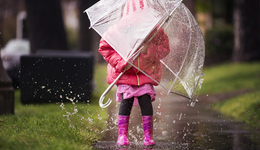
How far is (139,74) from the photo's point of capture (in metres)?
4.66

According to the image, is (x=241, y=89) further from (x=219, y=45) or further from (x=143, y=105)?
(x=219, y=45)

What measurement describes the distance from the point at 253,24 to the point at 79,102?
11.3 metres

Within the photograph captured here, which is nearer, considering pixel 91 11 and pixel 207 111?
pixel 91 11

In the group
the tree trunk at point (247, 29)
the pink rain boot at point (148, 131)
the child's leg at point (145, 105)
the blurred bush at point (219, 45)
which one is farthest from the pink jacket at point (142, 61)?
the blurred bush at point (219, 45)

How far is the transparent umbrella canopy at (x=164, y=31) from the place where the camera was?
4277 millimetres

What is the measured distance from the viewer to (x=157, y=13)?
4398 mm

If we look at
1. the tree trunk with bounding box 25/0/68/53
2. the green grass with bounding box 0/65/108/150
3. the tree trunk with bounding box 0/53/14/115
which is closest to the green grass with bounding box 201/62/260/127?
the green grass with bounding box 0/65/108/150

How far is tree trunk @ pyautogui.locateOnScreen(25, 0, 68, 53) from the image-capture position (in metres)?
12.0

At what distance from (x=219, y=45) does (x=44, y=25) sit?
49.5 ft

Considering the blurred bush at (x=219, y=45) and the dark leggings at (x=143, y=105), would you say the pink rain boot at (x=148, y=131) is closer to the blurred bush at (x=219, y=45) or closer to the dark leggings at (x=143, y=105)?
the dark leggings at (x=143, y=105)

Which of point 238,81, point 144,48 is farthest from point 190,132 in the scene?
point 238,81

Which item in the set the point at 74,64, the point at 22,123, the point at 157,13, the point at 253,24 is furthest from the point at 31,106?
the point at 253,24

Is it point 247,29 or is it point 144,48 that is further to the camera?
point 247,29

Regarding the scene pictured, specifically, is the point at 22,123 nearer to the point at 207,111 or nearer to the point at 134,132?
the point at 134,132
